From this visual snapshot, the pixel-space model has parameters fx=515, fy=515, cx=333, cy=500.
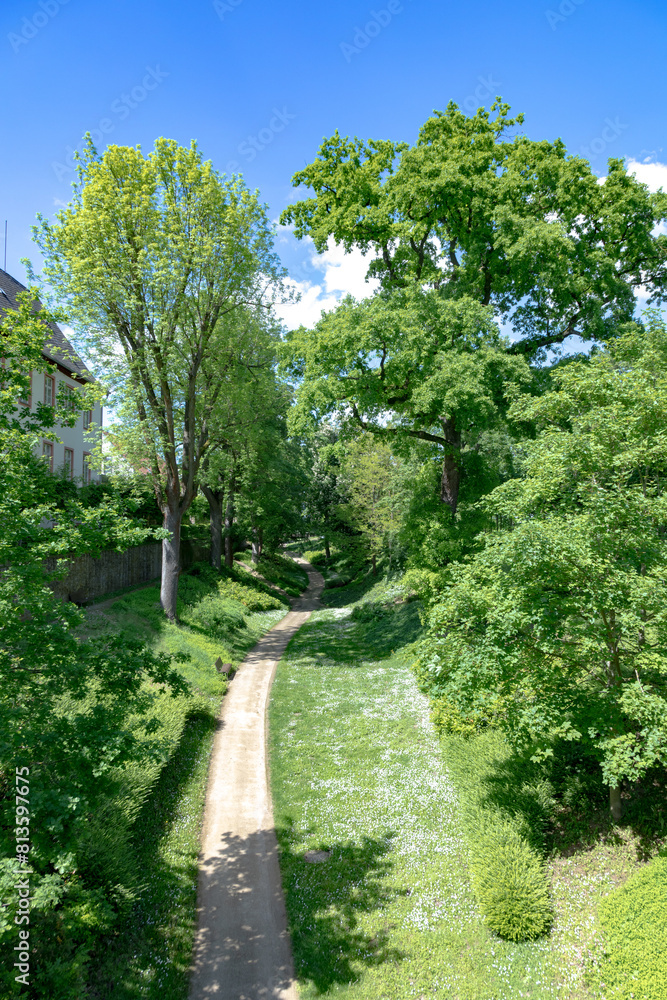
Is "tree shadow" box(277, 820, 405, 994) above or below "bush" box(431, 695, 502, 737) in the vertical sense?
below

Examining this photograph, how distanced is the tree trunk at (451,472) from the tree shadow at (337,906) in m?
12.7

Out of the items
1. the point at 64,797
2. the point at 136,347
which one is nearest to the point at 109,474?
the point at 136,347

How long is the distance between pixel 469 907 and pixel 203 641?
14618mm

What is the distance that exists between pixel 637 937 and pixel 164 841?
8.17 metres

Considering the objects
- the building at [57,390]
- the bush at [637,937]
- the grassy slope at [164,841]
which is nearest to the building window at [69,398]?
the grassy slope at [164,841]

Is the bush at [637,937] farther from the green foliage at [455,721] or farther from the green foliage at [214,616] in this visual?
the green foliage at [214,616]

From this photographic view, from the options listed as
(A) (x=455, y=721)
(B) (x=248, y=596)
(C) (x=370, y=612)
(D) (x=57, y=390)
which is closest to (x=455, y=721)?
(A) (x=455, y=721)

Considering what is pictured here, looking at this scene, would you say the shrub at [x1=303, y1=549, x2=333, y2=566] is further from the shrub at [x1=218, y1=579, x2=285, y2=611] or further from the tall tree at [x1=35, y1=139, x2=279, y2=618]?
the tall tree at [x1=35, y1=139, x2=279, y2=618]

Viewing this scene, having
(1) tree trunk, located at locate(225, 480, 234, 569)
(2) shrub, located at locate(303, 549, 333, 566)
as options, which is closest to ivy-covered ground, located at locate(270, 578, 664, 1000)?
(1) tree trunk, located at locate(225, 480, 234, 569)

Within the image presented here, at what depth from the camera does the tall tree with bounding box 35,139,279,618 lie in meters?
18.0

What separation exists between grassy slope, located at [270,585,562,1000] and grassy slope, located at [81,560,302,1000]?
1794 millimetres

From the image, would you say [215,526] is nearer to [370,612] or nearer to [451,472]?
[370,612]

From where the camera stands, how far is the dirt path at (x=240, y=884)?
24.9 feet

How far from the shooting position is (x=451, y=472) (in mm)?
20422
